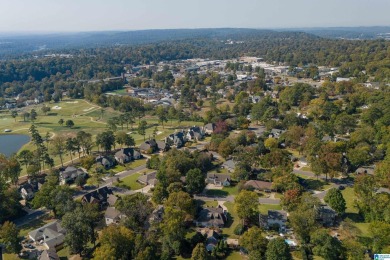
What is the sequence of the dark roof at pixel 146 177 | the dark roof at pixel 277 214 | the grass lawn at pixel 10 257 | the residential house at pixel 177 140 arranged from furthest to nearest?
1. the residential house at pixel 177 140
2. the dark roof at pixel 146 177
3. the dark roof at pixel 277 214
4. the grass lawn at pixel 10 257

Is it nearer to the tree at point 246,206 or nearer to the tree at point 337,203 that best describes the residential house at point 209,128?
the tree at point 246,206

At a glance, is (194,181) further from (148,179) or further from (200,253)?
(200,253)

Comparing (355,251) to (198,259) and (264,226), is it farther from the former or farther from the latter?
(198,259)

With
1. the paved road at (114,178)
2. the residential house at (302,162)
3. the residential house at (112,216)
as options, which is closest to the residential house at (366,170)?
the residential house at (302,162)

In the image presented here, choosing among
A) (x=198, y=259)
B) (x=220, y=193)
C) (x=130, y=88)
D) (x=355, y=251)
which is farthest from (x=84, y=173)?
(x=130, y=88)

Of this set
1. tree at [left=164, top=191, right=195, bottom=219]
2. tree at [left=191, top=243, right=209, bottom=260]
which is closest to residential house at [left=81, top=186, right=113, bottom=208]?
tree at [left=164, top=191, right=195, bottom=219]
